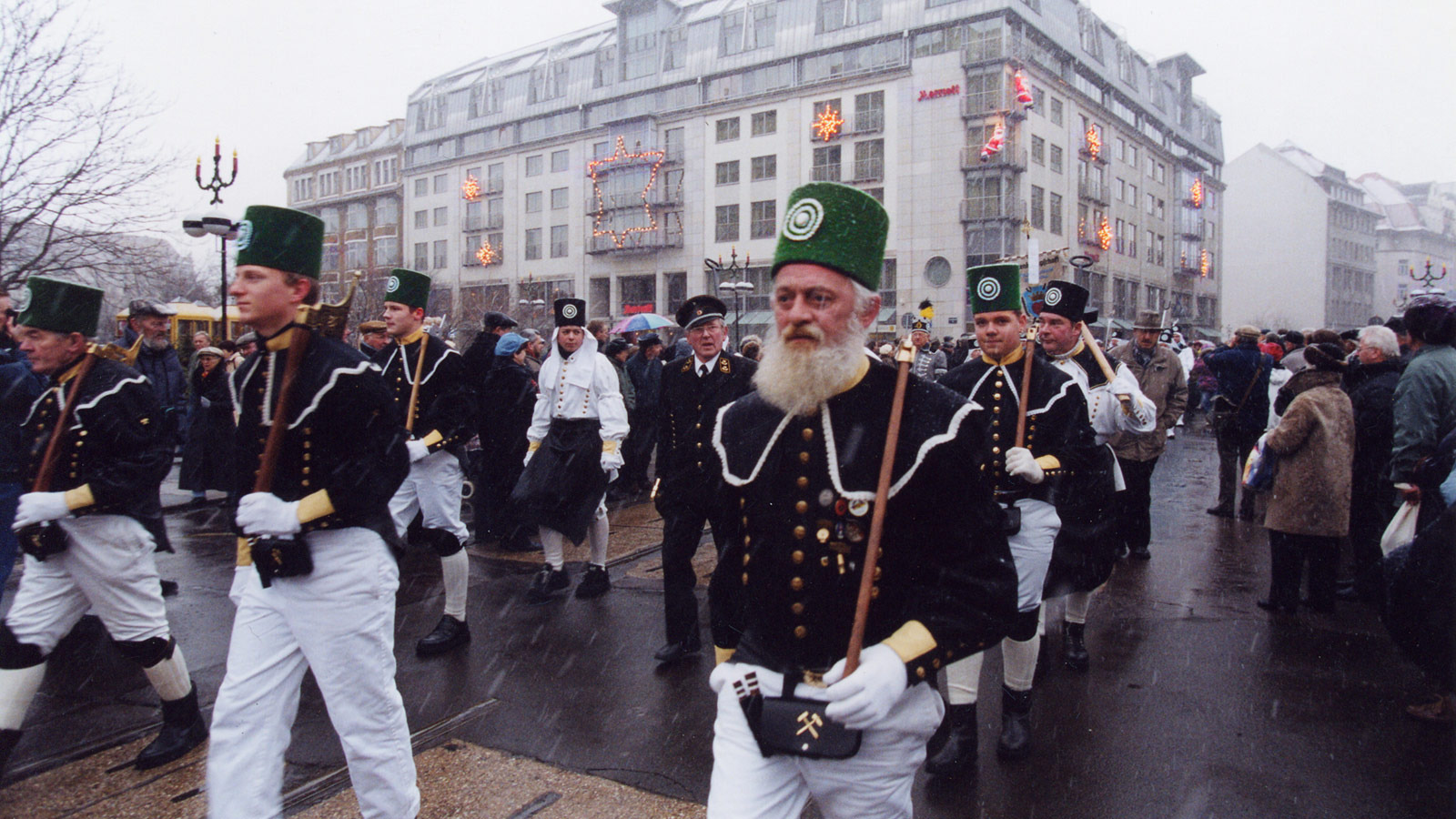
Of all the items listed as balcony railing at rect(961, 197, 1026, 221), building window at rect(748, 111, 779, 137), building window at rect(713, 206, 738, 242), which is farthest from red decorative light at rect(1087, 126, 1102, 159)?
building window at rect(713, 206, 738, 242)

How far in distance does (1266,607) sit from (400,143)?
69.1 meters

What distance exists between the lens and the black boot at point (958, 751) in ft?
13.4

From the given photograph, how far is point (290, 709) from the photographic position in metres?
2.98

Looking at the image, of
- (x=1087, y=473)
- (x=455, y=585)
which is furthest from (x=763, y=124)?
(x=1087, y=473)

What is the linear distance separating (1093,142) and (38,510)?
53640 mm

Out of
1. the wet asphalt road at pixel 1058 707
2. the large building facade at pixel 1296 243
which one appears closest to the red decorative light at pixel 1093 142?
the large building facade at pixel 1296 243

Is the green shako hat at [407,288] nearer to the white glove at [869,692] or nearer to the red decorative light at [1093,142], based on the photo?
the white glove at [869,692]

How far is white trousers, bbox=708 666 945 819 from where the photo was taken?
6.78ft

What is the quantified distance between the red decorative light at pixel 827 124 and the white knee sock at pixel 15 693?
46186mm

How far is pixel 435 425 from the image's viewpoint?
5828 millimetres

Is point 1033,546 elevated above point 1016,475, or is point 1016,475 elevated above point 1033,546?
point 1016,475

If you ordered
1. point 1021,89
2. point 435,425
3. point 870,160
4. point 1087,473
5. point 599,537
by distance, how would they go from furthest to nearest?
point 870,160 → point 1021,89 → point 599,537 → point 435,425 → point 1087,473

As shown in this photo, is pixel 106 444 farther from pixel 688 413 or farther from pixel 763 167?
pixel 763 167

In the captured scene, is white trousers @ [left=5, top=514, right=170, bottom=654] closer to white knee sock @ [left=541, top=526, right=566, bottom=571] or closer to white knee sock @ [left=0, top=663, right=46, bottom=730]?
white knee sock @ [left=0, top=663, right=46, bottom=730]
